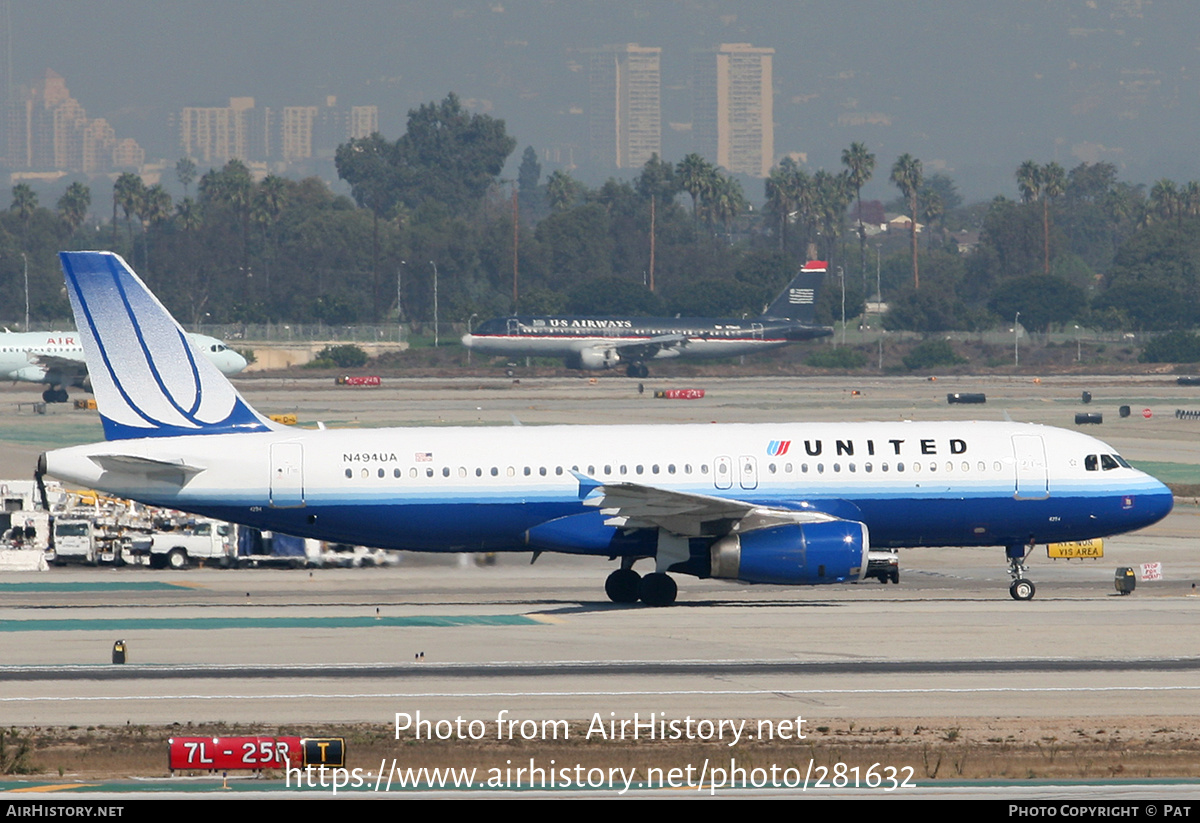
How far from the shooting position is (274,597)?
4025 cm

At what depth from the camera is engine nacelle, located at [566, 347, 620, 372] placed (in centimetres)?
14075

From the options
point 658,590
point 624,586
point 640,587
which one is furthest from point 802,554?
point 624,586

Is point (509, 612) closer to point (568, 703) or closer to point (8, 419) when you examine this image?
point (568, 703)

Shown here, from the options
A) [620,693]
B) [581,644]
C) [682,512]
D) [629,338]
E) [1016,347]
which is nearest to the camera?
[620,693]

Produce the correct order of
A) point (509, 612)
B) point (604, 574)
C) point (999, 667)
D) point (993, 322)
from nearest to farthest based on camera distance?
point (999, 667) < point (509, 612) < point (604, 574) < point (993, 322)

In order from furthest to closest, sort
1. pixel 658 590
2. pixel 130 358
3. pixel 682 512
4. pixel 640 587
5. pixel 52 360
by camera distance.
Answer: pixel 52 360
pixel 130 358
pixel 640 587
pixel 658 590
pixel 682 512

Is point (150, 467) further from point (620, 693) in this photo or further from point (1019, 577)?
point (1019, 577)

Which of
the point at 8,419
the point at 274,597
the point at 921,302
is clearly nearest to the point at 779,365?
the point at 921,302

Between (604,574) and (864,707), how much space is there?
18576 millimetres

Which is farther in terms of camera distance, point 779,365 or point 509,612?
point 779,365

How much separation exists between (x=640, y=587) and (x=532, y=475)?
3.66 m

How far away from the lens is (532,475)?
37.5 meters

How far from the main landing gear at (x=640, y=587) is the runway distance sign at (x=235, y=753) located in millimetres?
16729
